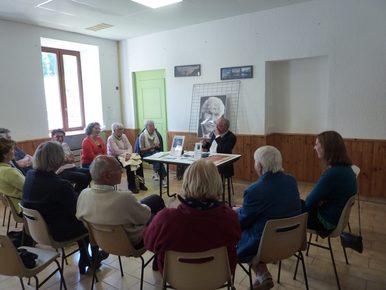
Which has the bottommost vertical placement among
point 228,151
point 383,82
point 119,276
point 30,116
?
point 119,276

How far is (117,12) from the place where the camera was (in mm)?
4336

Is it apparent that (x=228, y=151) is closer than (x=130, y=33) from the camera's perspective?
Yes

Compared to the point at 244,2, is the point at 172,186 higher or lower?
lower

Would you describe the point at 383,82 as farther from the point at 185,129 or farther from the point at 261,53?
the point at 185,129

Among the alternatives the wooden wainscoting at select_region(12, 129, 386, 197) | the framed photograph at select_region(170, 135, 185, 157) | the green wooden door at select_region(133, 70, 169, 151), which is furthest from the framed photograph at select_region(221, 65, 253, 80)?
the framed photograph at select_region(170, 135, 185, 157)

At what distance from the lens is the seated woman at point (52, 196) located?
206cm

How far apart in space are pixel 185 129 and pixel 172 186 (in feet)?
3.93

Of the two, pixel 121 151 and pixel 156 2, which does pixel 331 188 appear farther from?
pixel 121 151

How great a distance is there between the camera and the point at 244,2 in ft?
13.4

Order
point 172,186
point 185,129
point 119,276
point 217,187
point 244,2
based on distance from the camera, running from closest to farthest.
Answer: point 217,187 → point 119,276 → point 244,2 → point 172,186 → point 185,129

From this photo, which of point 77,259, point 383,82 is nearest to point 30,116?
point 77,259

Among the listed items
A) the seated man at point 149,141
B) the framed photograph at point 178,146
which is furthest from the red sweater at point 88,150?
the framed photograph at point 178,146

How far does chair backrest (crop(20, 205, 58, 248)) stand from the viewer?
1.99m

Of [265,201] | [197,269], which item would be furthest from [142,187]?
[197,269]
